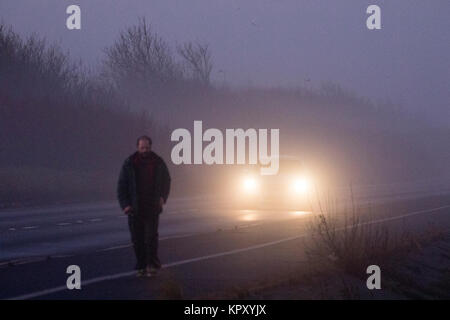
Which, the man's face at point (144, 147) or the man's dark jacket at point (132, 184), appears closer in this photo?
the man's face at point (144, 147)

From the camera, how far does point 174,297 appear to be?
1030cm

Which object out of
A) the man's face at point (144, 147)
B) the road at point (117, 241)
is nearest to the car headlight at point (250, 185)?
the road at point (117, 241)

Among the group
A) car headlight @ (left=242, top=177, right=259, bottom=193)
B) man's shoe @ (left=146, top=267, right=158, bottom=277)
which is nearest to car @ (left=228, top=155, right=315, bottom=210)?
car headlight @ (left=242, top=177, right=259, bottom=193)

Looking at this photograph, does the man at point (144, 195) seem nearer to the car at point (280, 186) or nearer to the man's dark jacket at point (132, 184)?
the man's dark jacket at point (132, 184)

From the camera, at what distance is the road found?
12508 millimetres

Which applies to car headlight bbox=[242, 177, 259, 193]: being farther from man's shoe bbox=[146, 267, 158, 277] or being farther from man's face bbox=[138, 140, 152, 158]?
man's face bbox=[138, 140, 152, 158]

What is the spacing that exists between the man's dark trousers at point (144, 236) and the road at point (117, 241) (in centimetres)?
41

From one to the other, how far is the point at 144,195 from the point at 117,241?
252 inches

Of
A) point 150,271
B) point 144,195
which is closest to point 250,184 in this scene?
point 150,271

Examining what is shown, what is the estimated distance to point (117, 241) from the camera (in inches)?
739

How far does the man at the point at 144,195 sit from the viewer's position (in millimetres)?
12570

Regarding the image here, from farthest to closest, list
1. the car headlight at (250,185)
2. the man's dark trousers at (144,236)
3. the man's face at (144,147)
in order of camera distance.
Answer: the car headlight at (250,185) < the man's dark trousers at (144,236) < the man's face at (144,147)
